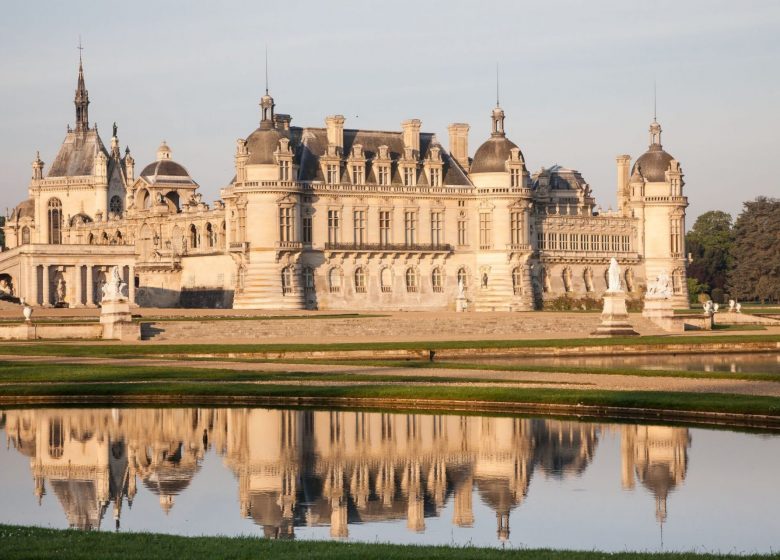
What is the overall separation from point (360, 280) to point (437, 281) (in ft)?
A: 19.0

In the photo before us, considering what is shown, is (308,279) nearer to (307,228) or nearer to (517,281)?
(307,228)

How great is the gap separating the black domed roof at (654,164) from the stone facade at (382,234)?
10 centimetres

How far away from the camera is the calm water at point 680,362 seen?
52688mm

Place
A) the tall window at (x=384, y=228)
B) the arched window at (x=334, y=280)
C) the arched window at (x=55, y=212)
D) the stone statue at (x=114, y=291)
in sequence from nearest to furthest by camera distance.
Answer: the stone statue at (x=114, y=291)
the arched window at (x=334, y=280)
the tall window at (x=384, y=228)
the arched window at (x=55, y=212)

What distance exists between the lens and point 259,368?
5031 centimetres

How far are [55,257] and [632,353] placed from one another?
5464cm

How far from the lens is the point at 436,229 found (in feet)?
329

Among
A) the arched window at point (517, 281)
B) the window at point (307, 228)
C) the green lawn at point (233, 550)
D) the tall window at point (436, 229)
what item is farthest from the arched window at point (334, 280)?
the green lawn at point (233, 550)

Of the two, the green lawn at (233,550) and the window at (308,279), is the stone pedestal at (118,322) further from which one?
the green lawn at (233,550)

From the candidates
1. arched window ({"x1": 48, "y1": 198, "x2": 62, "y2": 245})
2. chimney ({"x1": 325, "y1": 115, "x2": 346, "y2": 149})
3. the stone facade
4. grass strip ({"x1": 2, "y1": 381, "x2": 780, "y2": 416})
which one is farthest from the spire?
grass strip ({"x1": 2, "y1": 381, "x2": 780, "y2": 416})

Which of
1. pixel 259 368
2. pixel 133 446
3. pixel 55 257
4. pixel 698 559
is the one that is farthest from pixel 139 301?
pixel 698 559

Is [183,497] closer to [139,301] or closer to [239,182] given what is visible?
[239,182]

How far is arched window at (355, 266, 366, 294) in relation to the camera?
9706 centimetres

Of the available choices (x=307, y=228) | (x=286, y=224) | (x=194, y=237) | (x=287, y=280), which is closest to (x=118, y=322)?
(x=287, y=280)
